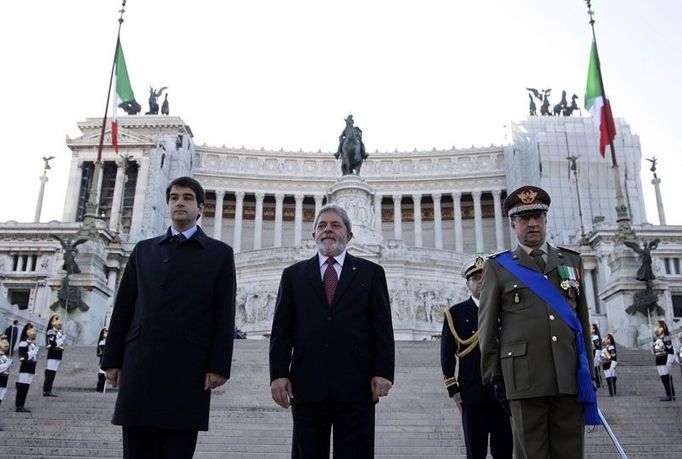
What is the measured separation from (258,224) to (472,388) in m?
59.4

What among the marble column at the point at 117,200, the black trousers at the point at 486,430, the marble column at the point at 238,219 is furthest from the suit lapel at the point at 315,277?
the marble column at the point at 238,219

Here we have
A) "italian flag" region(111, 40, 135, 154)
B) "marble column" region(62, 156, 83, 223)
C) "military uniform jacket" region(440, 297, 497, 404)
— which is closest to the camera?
"military uniform jacket" region(440, 297, 497, 404)

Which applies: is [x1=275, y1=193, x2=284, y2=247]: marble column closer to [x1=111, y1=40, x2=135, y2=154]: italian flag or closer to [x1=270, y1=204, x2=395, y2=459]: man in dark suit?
[x1=111, y1=40, x2=135, y2=154]: italian flag

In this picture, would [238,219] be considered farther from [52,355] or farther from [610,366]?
[610,366]

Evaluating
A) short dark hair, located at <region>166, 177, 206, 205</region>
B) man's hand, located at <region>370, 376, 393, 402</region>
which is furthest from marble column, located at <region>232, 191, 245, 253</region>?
man's hand, located at <region>370, 376, 393, 402</region>

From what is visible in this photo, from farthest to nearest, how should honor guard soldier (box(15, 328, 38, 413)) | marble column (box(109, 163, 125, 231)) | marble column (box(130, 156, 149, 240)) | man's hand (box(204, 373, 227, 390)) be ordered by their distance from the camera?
marble column (box(130, 156, 149, 240)) → marble column (box(109, 163, 125, 231)) → honor guard soldier (box(15, 328, 38, 413)) → man's hand (box(204, 373, 227, 390))

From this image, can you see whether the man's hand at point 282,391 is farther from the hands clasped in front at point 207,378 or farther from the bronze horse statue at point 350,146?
the bronze horse statue at point 350,146

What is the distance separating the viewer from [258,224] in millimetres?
65312

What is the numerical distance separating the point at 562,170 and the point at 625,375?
155 ft

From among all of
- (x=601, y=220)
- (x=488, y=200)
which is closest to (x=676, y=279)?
(x=601, y=220)

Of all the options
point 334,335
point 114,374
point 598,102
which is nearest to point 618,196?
point 598,102

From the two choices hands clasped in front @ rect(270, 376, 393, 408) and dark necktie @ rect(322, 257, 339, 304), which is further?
dark necktie @ rect(322, 257, 339, 304)

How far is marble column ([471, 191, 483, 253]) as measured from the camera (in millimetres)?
63531

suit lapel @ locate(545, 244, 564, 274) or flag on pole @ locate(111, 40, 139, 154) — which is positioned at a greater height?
flag on pole @ locate(111, 40, 139, 154)
